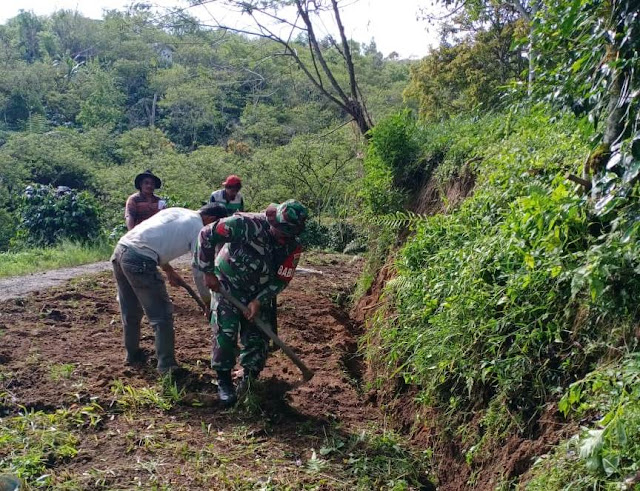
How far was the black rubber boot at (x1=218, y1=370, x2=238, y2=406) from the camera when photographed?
4691 millimetres

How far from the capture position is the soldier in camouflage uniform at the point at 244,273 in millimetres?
4621

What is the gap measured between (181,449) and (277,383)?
123 cm

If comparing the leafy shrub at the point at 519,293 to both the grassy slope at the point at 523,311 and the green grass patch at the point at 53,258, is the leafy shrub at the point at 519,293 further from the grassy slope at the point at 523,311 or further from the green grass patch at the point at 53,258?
the green grass patch at the point at 53,258

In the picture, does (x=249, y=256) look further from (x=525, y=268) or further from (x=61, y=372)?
(x=525, y=268)

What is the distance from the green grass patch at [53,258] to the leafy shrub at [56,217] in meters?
0.50

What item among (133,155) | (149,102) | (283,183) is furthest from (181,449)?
(149,102)

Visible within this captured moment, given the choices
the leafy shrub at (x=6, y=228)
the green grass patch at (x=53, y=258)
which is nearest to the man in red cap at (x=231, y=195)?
the green grass patch at (x=53, y=258)

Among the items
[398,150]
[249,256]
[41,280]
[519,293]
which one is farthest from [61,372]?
[398,150]

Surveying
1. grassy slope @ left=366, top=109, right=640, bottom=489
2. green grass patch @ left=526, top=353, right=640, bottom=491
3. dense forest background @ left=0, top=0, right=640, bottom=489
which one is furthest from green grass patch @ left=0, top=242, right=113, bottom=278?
green grass patch @ left=526, top=353, right=640, bottom=491

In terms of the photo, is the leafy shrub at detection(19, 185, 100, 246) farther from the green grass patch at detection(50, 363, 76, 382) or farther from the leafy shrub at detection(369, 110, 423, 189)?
the green grass patch at detection(50, 363, 76, 382)

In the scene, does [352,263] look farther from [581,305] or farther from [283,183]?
[581,305]

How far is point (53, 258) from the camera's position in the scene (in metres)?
11.6

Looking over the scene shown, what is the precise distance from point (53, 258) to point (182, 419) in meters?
8.40

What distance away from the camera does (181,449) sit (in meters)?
3.86
